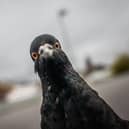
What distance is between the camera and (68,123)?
4.02m

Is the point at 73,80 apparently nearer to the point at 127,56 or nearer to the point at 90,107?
the point at 90,107

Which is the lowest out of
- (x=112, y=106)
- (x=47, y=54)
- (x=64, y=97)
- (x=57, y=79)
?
(x=64, y=97)

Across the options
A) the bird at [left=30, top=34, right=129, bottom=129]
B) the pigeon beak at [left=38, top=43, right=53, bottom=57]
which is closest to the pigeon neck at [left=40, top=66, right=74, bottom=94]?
the bird at [left=30, top=34, right=129, bottom=129]

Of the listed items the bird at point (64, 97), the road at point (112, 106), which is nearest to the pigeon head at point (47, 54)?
the bird at point (64, 97)

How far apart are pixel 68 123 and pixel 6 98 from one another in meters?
55.5

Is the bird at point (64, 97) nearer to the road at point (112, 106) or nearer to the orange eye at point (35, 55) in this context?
the orange eye at point (35, 55)

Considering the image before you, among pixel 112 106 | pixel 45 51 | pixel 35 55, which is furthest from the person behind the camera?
pixel 112 106

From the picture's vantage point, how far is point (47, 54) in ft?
13.1

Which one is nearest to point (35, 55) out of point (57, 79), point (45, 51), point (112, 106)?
point (45, 51)

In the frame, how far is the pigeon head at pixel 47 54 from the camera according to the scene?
13.2 feet

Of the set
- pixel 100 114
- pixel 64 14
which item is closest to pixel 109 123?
pixel 100 114

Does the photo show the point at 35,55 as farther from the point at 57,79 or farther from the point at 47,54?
the point at 57,79

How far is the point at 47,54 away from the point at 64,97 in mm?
369

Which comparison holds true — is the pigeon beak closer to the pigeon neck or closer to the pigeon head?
the pigeon head
